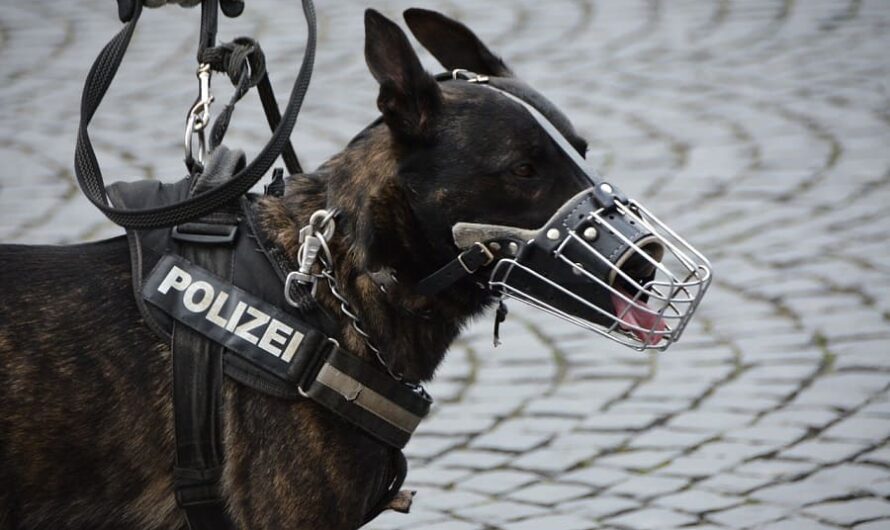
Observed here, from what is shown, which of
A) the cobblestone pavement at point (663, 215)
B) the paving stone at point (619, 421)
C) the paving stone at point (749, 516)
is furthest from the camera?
the paving stone at point (619, 421)

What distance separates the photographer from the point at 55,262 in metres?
3.15

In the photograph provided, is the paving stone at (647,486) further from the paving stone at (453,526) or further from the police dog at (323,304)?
the police dog at (323,304)

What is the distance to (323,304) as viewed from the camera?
3.13m

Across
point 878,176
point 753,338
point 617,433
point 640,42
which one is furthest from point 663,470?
point 640,42

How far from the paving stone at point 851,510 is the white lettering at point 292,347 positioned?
6.71ft

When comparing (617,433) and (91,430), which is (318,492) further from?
(617,433)

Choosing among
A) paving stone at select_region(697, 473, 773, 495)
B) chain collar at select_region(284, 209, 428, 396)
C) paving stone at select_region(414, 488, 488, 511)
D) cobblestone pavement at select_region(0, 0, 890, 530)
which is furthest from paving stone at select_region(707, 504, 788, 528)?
chain collar at select_region(284, 209, 428, 396)

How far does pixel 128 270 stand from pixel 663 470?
2.24 metres

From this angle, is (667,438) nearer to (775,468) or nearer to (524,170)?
(775,468)

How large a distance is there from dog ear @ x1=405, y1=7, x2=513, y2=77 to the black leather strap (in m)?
0.60

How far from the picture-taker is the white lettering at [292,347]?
119 inches

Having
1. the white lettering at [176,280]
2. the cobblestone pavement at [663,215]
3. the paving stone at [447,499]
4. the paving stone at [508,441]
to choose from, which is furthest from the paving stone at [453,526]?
the white lettering at [176,280]

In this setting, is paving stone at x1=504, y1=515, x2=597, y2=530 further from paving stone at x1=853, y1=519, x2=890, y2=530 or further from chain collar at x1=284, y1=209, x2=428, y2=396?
chain collar at x1=284, y1=209, x2=428, y2=396

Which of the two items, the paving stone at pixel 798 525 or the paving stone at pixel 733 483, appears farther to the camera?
the paving stone at pixel 733 483
